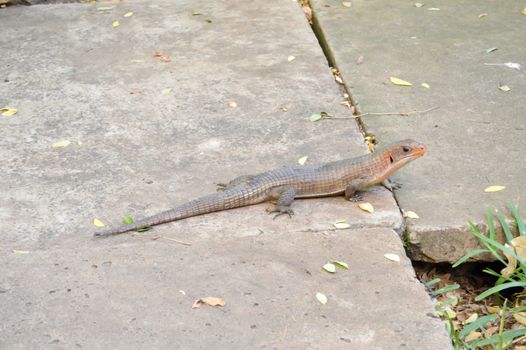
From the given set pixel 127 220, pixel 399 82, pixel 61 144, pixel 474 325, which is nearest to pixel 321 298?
pixel 474 325

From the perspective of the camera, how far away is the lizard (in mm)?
4508

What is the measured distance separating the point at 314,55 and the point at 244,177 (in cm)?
243

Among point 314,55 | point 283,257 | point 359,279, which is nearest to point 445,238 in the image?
point 359,279

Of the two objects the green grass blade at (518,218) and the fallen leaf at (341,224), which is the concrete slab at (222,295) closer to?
the fallen leaf at (341,224)

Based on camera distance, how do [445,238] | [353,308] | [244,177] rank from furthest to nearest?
[244,177] < [445,238] < [353,308]

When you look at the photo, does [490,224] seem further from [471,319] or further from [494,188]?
[471,319]

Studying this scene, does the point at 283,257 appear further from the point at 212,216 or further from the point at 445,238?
the point at 445,238

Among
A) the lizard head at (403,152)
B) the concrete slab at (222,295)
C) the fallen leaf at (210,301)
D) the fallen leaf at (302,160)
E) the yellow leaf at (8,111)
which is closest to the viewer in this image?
the concrete slab at (222,295)

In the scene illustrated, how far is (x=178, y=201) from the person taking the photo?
4590 millimetres

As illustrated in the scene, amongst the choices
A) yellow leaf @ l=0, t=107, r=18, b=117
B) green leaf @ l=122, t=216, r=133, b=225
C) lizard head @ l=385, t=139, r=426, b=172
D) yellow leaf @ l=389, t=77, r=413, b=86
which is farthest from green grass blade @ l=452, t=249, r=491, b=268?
yellow leaf @ l=0, t=107, r=18, b=117

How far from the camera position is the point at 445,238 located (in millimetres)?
4387

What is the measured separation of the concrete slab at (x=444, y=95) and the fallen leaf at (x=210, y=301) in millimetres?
1315

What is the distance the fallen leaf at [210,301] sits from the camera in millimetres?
3691

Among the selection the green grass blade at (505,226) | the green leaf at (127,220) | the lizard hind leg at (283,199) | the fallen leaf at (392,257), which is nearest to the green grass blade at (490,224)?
the green grass blade at (505,226)
